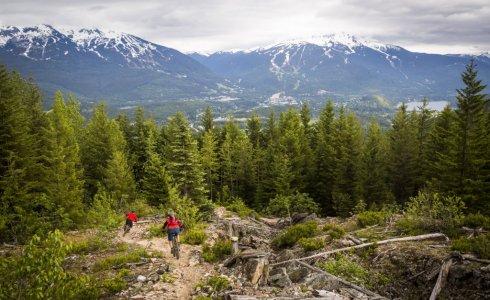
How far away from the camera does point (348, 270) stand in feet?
40.4

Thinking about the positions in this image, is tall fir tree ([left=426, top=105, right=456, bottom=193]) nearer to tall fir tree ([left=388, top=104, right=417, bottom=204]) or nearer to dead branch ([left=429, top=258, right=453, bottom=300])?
tall fir tree ([left=388, top=104, right=417, bottom=204])

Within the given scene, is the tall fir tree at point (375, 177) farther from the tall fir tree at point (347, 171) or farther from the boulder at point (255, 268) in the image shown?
the boulder at point (255, 268)

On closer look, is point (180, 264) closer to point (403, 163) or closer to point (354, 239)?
point (354, 239)

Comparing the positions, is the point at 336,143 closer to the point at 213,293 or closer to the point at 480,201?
the point at 480,201

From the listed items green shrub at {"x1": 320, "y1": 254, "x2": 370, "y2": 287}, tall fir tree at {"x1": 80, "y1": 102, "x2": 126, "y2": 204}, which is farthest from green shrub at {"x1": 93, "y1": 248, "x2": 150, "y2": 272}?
tall fir tree at {"x1": 80, "y1": 102, "x2": 126, "y2": 204}

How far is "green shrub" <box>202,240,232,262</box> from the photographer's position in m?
15.6

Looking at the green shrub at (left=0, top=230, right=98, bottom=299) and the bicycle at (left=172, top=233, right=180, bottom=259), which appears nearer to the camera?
the green shrub at (left=0, top=230, right=98, bottom=299)

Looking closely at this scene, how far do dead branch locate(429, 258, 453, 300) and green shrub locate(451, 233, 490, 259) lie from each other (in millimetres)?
1262

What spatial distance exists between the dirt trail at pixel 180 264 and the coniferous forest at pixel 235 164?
3.04 meters

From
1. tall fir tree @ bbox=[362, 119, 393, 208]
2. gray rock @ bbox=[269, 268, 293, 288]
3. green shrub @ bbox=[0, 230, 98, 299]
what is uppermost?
green shrub @ bbox=[0, 230, 98, 299]

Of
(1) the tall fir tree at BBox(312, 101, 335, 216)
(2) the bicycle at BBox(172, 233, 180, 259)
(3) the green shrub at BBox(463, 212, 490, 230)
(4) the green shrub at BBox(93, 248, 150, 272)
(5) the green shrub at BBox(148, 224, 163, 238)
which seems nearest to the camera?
(4) the green shrub at BBox(93, 248, 150, 272)

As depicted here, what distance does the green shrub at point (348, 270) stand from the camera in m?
12.0

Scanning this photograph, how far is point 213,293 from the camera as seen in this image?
1195 cm

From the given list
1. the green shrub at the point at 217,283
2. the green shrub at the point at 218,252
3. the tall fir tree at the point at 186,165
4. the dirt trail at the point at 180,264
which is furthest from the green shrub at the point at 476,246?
the tall fir tree at the point at 186,165
